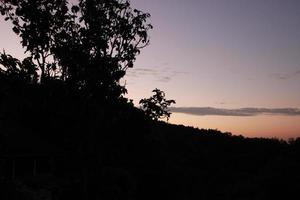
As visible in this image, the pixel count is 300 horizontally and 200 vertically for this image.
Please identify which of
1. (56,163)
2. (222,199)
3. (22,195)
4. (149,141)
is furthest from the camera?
(222,199)

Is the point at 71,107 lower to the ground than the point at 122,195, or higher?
higher

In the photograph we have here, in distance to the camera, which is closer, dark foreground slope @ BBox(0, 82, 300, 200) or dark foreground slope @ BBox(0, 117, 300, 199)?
dark foreground slope @ BBox(0, 82, 300, 200)

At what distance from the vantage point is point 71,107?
36.9 m

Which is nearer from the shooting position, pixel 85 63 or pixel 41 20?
pixel 41 20

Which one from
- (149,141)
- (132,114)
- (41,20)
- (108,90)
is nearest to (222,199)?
(149,141)

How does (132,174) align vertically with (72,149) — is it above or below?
below

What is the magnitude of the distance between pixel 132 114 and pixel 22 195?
14219 millimetres

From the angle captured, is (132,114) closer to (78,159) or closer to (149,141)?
(78,159)

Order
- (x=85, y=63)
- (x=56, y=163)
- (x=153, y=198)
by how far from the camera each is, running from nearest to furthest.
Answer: (x=85, y=63) → (x=56, y=163) → (x=153, y=198)

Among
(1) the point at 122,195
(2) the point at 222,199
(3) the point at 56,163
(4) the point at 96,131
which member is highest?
(4) the point at 96,131

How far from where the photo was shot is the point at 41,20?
108ft

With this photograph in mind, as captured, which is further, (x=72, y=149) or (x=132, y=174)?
(x=132, y=174)

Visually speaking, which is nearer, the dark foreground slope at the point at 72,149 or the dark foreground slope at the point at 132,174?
the dark foreground slope at the point at 72,149

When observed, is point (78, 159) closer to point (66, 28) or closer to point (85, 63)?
point (85, 63)
